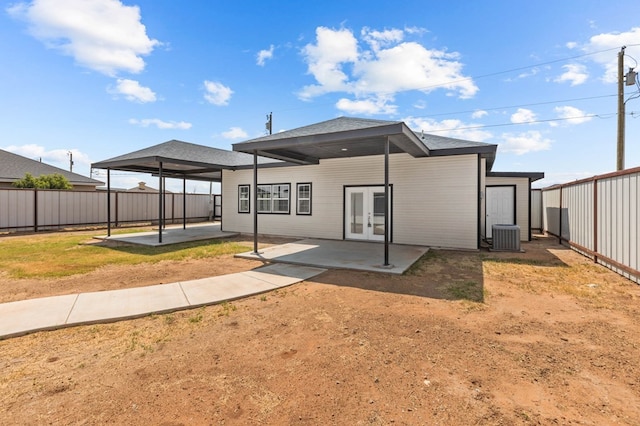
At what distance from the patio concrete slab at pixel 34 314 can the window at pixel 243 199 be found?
9612mm

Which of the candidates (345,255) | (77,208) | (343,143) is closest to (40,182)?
(77,208)

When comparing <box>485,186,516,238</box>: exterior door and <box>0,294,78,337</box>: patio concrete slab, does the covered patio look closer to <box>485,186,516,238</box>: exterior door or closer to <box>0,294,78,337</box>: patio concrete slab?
<box>0,294,78,337</box>: patio concrete slab

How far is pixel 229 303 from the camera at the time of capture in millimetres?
4840

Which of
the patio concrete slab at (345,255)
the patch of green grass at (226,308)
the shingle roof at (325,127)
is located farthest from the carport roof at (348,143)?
the patch of green grass at (226,308)

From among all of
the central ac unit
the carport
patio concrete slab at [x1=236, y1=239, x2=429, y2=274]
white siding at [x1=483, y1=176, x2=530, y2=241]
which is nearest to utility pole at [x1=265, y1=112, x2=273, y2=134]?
the carport

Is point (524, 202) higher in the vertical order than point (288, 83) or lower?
lower

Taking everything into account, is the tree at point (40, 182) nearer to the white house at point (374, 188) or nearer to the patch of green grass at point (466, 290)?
the white house at point (374, 188)

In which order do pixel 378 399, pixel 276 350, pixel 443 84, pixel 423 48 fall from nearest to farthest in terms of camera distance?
pixel 378 399 → pixel 276 350 → pixel 423 48 → pixel 443 84

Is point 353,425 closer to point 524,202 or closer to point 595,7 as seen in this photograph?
point 595,7

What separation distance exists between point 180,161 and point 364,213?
739cm

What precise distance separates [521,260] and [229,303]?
7994 millimetres

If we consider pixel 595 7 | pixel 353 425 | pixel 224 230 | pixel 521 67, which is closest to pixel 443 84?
pixel 521 67

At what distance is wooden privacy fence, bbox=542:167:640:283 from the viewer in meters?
5.92

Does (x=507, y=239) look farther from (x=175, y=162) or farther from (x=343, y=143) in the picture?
(x=175, y=162)
